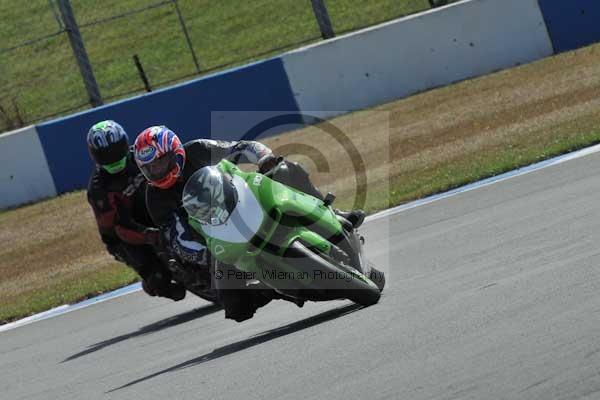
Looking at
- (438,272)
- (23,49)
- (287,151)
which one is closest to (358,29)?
(287,151)

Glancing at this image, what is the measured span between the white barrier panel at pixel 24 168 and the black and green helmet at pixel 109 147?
8.52 meters

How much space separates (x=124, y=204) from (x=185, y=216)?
1.57 meters

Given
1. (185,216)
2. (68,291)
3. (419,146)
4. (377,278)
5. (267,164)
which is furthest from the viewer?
(419,146)

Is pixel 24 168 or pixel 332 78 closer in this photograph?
pixel 24 168

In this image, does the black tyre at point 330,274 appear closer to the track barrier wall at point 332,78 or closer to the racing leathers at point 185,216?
the racing leathers at point 185,216

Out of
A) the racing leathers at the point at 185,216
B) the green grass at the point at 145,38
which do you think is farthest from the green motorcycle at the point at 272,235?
the green grass at the point at 145,38

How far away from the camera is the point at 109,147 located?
1045 centimetres

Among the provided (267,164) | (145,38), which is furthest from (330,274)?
(145,38)

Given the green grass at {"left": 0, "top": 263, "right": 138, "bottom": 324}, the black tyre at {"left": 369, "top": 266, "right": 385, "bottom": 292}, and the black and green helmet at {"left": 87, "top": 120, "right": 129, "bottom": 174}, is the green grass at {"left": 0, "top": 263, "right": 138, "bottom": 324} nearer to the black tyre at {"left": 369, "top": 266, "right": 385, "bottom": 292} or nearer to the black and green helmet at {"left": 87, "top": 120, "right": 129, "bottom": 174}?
the black and green helmet at {"left": 87, "top": 120, "right": 129, "bottom": 174}

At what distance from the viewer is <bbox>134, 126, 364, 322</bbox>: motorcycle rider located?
8.21 metres

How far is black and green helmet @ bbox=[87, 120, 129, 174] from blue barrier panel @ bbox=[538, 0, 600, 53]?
33.2 feet

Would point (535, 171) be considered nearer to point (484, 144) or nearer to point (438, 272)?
point (484, 144)

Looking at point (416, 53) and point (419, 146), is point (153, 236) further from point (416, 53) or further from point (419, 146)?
point (416, 53)

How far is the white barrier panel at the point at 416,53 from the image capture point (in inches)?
750
